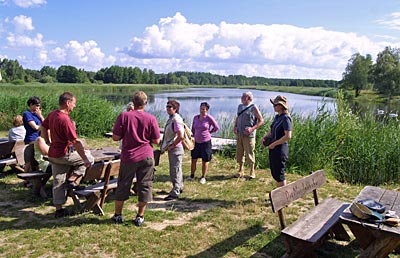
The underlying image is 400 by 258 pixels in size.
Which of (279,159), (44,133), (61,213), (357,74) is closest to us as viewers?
(61,213)

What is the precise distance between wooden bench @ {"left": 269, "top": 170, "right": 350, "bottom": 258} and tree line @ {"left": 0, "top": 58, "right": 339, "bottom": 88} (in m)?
53.4

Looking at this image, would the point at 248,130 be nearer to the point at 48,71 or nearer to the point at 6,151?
the point at 6,151

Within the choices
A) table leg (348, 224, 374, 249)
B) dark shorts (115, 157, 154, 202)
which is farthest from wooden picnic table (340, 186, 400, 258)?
dark shorts (115, 157, 154, 202)

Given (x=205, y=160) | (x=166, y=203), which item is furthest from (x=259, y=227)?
(x=205, y=160)

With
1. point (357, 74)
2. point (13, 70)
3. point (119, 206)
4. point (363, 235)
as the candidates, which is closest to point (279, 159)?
point (363, 235)

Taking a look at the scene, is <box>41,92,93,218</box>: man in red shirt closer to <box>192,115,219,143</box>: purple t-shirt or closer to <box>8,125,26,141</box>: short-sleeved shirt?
<box>8,125,26,141</box>: short-sleeved shirt

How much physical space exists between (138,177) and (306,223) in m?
2.06

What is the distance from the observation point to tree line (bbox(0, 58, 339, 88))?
2842 inches

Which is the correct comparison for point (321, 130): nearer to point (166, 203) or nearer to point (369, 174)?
point (369, 174)

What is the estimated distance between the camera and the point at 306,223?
3600 millimetres

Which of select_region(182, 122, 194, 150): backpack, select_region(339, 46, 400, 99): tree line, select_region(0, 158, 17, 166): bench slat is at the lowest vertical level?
select_region(0, 158, 17, 166): bench slat

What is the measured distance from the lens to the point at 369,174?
7.69 metres

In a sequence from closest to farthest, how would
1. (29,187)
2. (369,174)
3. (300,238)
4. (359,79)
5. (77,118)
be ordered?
(300,238)
(29,187)
(369,174)
(77,118)
(359,79)

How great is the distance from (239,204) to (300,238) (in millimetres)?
2113
